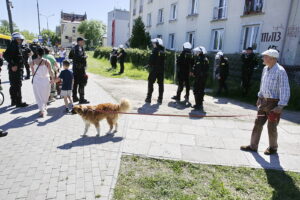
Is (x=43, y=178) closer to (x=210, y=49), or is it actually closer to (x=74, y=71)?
(x=74, y=71)

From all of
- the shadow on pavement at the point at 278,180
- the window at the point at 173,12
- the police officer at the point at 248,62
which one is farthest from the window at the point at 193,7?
the shadow on pavement at the point at 278,180

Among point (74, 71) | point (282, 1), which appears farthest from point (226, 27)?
point (74, 71)

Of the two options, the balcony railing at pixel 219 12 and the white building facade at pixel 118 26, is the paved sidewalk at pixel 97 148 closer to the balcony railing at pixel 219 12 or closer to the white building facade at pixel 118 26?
the balcony railing at pixel 219 12

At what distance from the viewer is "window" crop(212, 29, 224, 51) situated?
18562mm

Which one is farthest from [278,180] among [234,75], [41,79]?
[234,75]

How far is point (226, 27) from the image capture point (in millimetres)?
17641

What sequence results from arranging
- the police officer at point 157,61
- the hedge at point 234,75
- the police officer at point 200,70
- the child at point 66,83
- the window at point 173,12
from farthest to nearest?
the window at point 173,12
the hedge at point 234,75
the police officer at point 157,61
the police officer at point 200,70
the child at point 66,83

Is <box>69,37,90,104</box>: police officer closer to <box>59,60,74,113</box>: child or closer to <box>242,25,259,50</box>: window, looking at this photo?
<box>59,60,74,113</box>: child

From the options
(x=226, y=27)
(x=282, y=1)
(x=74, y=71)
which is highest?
(x=282, y=1)

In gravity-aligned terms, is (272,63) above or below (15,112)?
above

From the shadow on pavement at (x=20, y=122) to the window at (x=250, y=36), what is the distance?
14.4 meters

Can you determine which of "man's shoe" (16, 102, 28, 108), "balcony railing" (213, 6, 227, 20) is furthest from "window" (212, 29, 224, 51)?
"man's shoe" (16, 102, 28, 108)

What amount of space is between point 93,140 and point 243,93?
7.88 metres

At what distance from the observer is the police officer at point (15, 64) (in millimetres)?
6820
